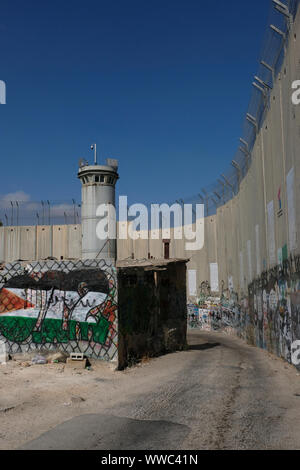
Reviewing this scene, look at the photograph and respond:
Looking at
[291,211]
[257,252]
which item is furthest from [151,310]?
[257,252]

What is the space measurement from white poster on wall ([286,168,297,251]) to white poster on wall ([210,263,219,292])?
1926cm

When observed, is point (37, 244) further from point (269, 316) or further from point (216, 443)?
point (216, 443)

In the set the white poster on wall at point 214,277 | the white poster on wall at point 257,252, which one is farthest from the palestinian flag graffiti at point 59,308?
the white poster on wall at point 214,277

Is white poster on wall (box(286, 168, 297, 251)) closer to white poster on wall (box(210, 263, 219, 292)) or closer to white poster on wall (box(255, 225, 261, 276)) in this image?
white poster on wall (box(255, 225, 261, 276))

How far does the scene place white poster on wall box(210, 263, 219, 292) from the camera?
33188mm

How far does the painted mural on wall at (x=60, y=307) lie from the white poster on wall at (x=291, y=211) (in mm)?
5551

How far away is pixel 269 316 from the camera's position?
18.3 meters

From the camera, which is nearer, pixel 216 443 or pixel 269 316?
pixel 216 443

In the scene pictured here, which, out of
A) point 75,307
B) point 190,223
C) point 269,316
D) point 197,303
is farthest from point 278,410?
point 190,223

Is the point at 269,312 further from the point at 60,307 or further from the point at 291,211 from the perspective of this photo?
the point at 60,307

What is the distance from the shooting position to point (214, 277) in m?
33.4

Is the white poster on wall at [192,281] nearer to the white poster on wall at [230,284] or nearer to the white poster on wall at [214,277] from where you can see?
the white poster on wall at [214,277]

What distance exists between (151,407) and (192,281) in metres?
26.9
